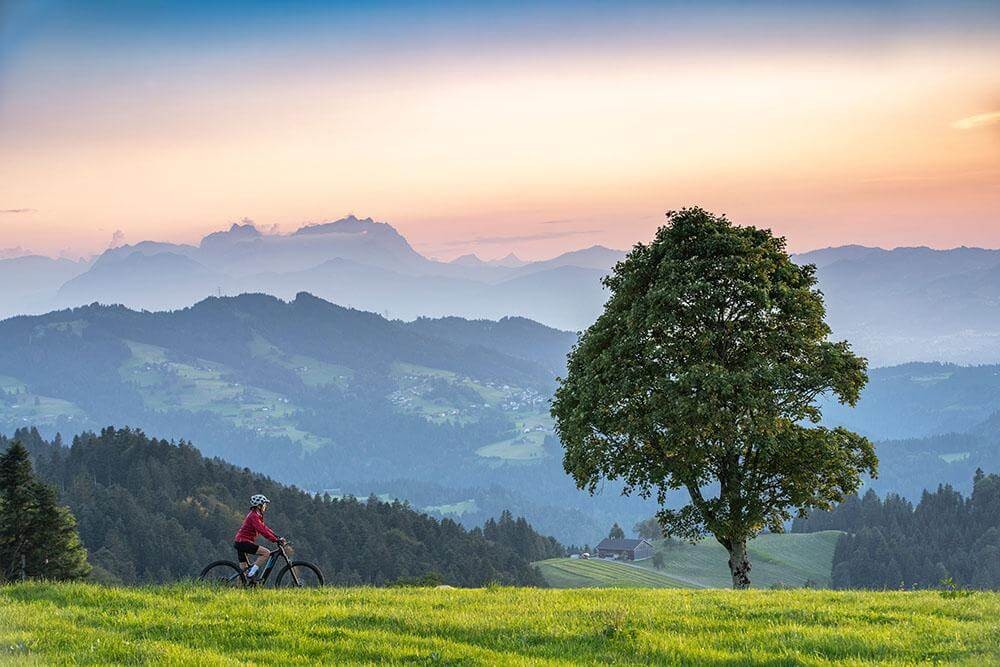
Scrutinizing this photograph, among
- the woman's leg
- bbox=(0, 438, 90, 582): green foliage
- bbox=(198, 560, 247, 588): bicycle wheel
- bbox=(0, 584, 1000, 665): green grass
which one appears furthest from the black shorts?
bbox=(0, 438, 90, 582): green foliage

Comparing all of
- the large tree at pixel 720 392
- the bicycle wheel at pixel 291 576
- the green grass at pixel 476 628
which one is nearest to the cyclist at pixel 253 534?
the bicycle wheel at pixel 291 576

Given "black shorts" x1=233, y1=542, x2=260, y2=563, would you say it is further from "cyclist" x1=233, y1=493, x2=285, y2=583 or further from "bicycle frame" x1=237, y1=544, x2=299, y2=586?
"bicycle frame" x1=237, y1=544, x2=299, y2=586

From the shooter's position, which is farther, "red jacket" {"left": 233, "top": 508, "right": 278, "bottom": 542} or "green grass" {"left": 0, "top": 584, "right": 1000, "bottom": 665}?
"red jacket" {"left": 233, "top": 508, "right": 278, "bottom": 542}

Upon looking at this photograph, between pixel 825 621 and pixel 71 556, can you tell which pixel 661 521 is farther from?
pixel 71 556

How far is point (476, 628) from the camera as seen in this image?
61.7 ft

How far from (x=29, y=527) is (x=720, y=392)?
55357 mm

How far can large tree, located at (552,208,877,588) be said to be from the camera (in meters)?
37.5

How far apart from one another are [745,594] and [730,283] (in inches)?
648

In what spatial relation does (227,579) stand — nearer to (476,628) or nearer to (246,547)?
(246,547)

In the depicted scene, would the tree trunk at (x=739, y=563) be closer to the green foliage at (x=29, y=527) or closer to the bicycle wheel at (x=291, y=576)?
the bicycle wheel at (x=291, y=576)

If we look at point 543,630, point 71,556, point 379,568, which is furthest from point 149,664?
point 379,568

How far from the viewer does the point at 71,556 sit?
2889 inches

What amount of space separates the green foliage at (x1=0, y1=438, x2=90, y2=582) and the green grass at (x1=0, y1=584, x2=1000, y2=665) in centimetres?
4387

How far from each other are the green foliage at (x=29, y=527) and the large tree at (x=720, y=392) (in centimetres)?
4308
